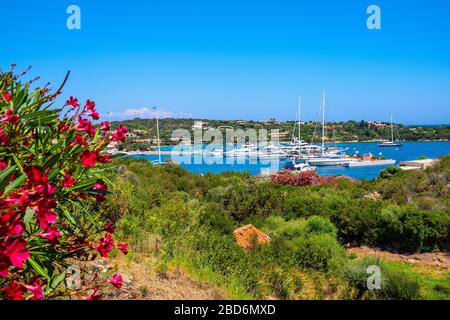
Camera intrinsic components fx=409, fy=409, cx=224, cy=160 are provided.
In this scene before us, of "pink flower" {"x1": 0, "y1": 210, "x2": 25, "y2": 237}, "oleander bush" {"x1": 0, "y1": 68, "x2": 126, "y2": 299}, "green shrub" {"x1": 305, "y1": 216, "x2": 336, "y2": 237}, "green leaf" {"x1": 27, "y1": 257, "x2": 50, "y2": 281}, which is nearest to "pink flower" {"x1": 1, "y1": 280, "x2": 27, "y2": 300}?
"oleander bush" {"x1": 0, "y1": 68, "x2": 126, "y2": 299}

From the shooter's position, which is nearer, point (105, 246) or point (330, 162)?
point (105, 246)

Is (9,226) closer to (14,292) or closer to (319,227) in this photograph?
(14,292)

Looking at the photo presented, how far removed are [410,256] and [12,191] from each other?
12.4 meters

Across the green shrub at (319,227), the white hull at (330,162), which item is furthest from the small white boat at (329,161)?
the green shrub at (319,227)

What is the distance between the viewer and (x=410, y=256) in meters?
12.0

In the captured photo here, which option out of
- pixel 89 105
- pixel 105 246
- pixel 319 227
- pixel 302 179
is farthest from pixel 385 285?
pixel 302 179

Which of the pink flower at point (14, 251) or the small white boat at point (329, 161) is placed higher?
the pink flower at point (14, 251)

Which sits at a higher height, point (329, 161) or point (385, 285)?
point (385, 285)

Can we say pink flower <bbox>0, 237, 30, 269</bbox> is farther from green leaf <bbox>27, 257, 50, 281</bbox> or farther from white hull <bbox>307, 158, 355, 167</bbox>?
white hull <bbox>307, 158, 355, 167</bbox>

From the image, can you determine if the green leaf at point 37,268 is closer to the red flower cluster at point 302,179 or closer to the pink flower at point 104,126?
the pink flower at point 104,126

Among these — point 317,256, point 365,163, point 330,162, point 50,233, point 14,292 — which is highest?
point 50,233

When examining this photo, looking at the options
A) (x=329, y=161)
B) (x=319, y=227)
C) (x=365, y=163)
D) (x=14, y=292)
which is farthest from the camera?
(x=329, y=161)
